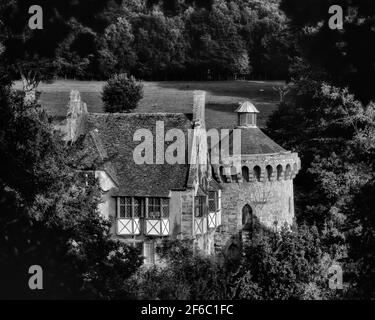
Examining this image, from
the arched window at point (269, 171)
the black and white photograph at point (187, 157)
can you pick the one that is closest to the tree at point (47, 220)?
the black and white photograph at point (187, 157)

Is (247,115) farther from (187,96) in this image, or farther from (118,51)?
(187,96)

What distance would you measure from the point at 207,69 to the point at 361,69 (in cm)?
6239

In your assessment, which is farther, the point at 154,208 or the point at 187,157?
the point at 187,157

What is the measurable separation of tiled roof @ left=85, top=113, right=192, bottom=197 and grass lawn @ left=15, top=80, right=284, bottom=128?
94.3 ft

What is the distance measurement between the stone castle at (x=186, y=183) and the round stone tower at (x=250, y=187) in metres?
0.06

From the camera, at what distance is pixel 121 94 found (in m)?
72.6

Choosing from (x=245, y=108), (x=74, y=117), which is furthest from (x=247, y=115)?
(x=74, y=117)

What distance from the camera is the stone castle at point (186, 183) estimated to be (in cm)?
4416

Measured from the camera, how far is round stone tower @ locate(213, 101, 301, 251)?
48.1m

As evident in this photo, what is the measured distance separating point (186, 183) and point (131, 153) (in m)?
3.98

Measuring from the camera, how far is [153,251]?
43.8 m

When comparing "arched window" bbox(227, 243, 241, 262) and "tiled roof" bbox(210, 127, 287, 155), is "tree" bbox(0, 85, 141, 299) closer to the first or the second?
"arched window" bbox(227, 243, 241, 262)
